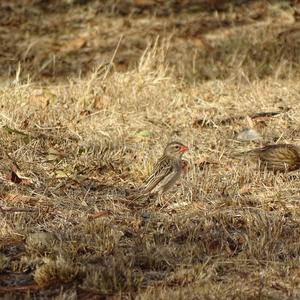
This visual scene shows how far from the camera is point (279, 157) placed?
8766 mm

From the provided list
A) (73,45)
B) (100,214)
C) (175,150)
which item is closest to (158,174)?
(175,150)

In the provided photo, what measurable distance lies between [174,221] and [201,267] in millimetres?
1082

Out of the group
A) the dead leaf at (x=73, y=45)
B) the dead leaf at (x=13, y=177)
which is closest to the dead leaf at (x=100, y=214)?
the dead leaf at (x=13, y=177)

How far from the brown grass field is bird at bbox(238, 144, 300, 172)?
131 mm

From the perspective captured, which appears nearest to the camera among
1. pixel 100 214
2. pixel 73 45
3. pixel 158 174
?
pixel 100 214

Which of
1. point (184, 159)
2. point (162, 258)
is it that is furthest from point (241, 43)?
point (162, 258)

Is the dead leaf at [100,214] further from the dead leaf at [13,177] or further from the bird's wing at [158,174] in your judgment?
the dead leaf at [13,177]

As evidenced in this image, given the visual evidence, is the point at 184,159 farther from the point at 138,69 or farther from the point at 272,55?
the point at 272,55

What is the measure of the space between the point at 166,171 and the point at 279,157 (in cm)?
126

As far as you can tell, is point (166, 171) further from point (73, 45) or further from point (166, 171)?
point (73, 45)

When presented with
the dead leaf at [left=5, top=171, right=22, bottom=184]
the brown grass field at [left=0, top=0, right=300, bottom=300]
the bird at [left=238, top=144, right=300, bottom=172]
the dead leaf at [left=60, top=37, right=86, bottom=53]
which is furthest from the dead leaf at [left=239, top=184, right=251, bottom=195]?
the dead leaf at [left=60, top=37, right=86, bottom=53]

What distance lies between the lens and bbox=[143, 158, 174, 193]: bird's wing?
315 inches

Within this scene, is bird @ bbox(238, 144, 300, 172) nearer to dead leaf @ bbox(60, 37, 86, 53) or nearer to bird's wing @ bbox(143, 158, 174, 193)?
bird's wing @ bbox(143, 158, 174, 193)

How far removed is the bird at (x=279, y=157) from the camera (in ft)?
28.4
